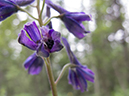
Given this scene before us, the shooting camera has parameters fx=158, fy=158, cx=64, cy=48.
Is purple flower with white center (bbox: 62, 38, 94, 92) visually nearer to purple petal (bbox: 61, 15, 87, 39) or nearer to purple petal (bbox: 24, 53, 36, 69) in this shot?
purple petal (bbox: 61, 15, 87, 39)

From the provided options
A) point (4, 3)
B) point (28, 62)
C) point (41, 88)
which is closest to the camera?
point (4, 3)

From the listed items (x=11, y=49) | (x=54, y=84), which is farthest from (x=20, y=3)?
(x=11, y=49)

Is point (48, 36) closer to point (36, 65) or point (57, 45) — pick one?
point (57, 45)

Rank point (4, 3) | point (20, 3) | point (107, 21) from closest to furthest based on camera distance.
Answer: point (4, 3), point (20, 3), point (107, 21)

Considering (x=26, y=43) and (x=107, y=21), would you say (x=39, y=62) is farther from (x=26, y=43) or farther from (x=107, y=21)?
(x=107, y=21)

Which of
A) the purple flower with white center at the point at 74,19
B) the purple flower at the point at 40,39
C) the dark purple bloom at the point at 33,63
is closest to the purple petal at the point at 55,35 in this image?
the purple flower at the point at 40,39

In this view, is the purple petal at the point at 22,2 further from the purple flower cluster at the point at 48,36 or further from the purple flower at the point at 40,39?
the purple flower at the point at 40,39

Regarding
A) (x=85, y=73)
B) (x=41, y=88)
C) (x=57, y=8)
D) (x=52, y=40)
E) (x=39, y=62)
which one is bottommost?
(x=41, y=88)
